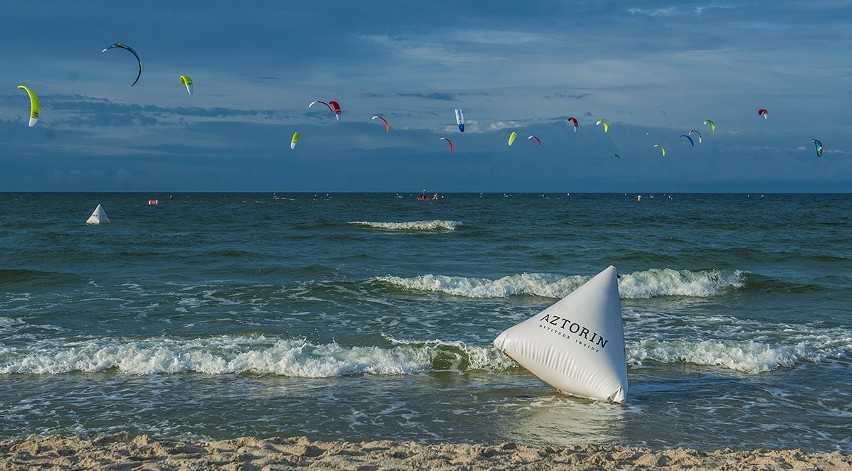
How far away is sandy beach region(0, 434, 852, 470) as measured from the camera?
19.6 ft

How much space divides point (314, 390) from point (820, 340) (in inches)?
303

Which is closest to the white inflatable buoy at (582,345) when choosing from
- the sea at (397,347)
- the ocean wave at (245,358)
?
the sea at (397,347)

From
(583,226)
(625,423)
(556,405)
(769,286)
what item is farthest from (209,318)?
(583,226)

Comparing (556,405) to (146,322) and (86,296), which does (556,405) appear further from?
(86,296)

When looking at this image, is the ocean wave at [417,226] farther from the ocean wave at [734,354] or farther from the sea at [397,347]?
the ocean wave at [734,354]

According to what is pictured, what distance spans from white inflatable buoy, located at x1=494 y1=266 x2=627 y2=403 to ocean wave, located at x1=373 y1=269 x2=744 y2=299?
7853 millimetres

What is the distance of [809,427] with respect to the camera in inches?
296

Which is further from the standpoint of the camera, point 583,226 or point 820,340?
point 583,226

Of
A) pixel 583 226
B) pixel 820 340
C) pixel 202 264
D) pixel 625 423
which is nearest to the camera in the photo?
pixel 625 423

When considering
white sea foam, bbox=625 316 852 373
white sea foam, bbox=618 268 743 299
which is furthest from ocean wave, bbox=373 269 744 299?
white sea foam, bbox=625 316 852 373

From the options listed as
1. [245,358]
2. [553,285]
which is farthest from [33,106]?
[553,285]

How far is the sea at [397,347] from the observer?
751cm

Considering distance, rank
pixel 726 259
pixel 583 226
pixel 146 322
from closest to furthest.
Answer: pixel 146 322
pixel 726 259
pixel 583 226

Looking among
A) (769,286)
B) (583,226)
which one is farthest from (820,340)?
(583,226)
